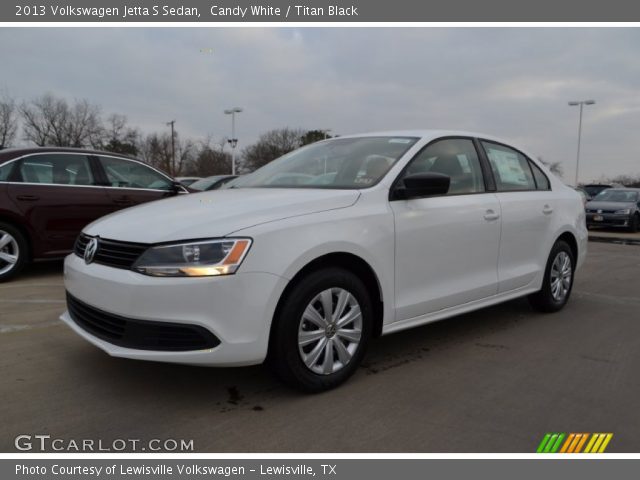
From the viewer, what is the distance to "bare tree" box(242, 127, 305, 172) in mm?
55312

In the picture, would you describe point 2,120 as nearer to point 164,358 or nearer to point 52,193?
point 52,193

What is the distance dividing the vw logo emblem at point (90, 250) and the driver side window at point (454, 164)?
6.53 ft

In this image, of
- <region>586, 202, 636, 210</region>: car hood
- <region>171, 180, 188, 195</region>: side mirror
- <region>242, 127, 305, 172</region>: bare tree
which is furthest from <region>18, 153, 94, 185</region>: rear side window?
<region>242, 127, 305, 172</region>: bare tree

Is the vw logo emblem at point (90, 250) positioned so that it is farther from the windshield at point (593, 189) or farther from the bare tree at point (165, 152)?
the bare tree at point (165, 152)

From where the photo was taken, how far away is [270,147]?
2290 inches

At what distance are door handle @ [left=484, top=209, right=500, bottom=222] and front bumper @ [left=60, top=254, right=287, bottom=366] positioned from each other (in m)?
1.92

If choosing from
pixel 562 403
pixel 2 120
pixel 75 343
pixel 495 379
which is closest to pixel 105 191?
pixel 75 343

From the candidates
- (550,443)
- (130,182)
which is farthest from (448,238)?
(130,182)

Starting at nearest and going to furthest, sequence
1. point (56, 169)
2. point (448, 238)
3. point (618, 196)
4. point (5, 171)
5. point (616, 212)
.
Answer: point (448, 238) → point (5, 171) → point (56, 169) → point (616, 212) → point (618, 196)

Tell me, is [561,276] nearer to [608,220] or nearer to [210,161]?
[608,220]

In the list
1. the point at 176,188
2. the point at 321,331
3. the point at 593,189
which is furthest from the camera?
the point at 593,189

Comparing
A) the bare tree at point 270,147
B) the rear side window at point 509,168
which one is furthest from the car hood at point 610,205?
the bare tree at point 270,147

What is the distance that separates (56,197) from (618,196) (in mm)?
16211

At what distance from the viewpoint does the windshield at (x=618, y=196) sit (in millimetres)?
15695
